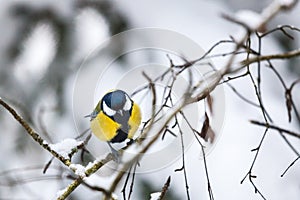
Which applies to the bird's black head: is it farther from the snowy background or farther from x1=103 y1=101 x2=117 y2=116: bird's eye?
the snowy background

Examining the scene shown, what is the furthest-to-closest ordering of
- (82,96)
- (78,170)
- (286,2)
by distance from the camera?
(82,96) < (78,170) < (286,2)

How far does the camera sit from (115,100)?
52 centimetres

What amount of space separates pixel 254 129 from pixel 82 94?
1.22ft

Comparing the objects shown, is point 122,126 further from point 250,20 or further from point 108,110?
point 250,20

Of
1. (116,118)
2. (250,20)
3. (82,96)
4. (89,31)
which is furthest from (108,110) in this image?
(89,31)

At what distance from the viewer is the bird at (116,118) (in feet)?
1.66

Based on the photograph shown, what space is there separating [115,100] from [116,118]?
0.02 m

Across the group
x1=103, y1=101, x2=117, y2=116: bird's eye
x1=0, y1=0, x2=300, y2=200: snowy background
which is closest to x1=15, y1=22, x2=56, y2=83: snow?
x1=0, y1=0, x2=300, y2=200: snowy background

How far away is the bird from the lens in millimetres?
506

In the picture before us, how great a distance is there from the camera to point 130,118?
51 centimetres

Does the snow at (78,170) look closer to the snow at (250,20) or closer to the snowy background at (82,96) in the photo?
the snow at (250,20)

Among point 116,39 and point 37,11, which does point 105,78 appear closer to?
point 116,39

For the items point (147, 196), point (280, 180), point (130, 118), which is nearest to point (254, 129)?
point (280, 180)

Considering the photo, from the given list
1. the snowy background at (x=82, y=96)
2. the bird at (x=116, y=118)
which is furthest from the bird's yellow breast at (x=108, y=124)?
the snowy background at (x=82, y=96)
